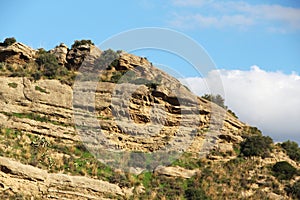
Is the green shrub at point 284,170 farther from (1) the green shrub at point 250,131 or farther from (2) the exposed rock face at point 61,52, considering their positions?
(2) the exposed rock face at point 61,52

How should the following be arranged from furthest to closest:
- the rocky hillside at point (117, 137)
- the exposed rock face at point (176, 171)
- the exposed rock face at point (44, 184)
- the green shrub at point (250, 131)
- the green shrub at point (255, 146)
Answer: the green shrub at point (250, 131) < the green shrub at point (255, 146) < the exposed rock face at point (176, 171) < the rocky hillside at point (117, 137) < the exposed rock face at point (44, 184)

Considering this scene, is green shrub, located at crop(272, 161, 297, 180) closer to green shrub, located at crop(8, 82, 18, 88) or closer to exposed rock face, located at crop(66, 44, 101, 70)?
exposed rock face, located at crop(66, 44, 101, 70)

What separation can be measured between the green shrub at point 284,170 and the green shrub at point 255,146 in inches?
73.1

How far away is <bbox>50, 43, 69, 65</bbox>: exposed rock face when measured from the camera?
4750 centimetres

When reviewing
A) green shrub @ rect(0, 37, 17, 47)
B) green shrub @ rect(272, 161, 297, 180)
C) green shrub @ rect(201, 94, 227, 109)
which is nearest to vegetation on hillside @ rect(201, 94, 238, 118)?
green shrub @ rect(201, 94, 227, 109)

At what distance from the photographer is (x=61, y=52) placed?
4841 cm

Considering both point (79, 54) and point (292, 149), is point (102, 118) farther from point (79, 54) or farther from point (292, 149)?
point (292, 149)

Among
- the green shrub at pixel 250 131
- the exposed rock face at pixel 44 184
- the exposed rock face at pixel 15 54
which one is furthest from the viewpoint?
the green shrub at pixel 250 131

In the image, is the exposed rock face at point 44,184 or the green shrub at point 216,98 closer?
the exposed rock face at point 44,184

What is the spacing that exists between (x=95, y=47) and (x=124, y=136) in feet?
44.1

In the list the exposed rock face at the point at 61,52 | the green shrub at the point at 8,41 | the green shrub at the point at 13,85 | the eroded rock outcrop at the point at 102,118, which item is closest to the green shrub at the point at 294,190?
the eroded rock outcrop at the point at 102,118

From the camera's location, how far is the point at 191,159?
134 feet

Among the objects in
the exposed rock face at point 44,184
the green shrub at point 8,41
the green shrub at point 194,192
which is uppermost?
the green shrub at point 8,41

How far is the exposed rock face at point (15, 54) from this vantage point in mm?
44281
